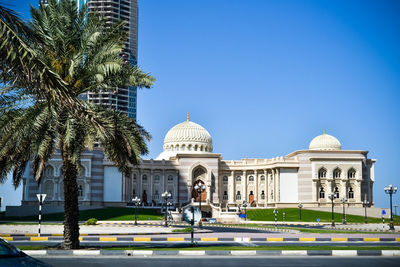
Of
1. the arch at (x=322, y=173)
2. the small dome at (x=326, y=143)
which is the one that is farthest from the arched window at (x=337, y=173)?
the small dome at (x=326, y=143)

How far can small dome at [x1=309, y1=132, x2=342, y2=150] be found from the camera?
8094 centimetres

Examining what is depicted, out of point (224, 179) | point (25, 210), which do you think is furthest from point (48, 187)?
point (224, 179)

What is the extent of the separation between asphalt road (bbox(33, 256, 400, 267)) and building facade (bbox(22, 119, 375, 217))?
5427 centimetres

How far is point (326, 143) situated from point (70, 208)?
67.2 metres

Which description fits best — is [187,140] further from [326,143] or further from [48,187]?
[48,187]

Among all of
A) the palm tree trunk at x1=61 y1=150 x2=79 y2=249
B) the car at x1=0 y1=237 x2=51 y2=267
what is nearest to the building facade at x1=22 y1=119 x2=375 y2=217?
the palm tree trunk at x1=61 y1=150 x2=79 y2=249

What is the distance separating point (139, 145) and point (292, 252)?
7655mm

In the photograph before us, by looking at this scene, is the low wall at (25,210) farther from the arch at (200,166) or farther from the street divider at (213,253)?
the street divider at (213,253)

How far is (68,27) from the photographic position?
754 inches

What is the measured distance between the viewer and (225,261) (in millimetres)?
16141

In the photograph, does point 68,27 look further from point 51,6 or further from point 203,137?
point 203,137

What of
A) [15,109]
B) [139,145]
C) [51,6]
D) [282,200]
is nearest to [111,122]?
[139,145]

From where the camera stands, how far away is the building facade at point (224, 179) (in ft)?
233

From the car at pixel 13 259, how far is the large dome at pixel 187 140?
74.3 metres
